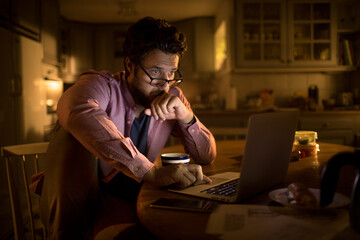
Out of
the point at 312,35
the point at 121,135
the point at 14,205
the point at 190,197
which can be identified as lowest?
the point at 14,205

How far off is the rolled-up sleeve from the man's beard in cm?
26

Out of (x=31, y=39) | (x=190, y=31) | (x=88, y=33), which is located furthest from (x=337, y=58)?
(x=88, y=33)

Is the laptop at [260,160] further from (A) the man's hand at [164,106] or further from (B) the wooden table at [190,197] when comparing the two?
(A) the man's hand at [164,106]

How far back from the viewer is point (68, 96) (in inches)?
40.4

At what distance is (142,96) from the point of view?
129 centimetres

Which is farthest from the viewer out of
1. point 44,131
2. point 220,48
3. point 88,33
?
point 88,33

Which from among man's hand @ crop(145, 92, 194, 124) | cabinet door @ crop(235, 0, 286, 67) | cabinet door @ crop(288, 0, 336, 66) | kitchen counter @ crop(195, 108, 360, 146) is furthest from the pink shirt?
cabinet door @ crop(288, 0, 336, 66)

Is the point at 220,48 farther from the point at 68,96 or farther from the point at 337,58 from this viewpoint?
the point at 68,96

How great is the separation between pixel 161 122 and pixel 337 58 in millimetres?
3137

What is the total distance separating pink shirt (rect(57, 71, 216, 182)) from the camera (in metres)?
0.87

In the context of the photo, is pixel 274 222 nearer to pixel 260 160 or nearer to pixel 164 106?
pixel 260 160

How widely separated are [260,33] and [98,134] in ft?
10.4

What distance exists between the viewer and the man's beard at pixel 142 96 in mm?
1273

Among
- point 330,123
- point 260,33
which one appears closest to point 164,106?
point 330,123
